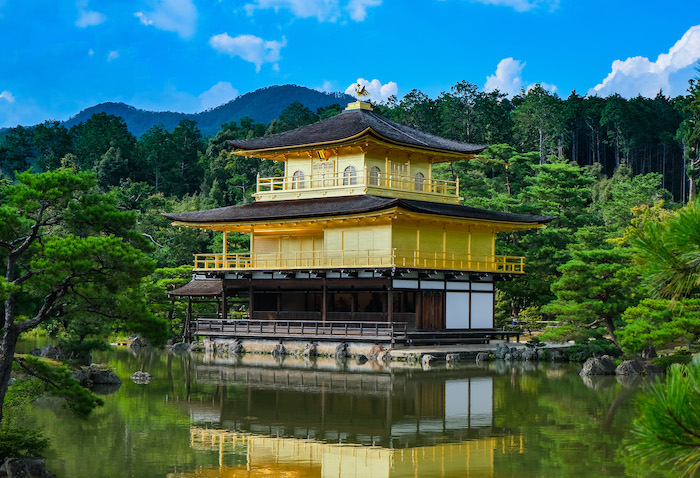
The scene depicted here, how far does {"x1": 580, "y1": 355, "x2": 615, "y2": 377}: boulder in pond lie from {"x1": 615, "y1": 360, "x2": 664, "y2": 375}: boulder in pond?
0.24 meters

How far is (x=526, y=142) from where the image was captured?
76375mm

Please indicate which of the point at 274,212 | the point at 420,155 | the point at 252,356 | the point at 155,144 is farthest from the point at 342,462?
the point at 155,144

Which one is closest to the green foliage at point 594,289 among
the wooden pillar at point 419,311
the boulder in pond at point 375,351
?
the boulder in pond at point 375,351

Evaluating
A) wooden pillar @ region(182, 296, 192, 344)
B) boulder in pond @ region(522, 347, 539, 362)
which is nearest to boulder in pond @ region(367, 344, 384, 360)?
boulder in pond @ region(522, 347, 539, 362)

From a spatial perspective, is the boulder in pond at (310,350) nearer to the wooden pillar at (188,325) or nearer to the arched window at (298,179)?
the wooden pillar at (188,325)

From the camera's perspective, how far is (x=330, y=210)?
1374 inches

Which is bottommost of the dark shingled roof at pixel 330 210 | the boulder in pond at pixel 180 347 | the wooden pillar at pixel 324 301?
the boulder in pond at pixel 180 347

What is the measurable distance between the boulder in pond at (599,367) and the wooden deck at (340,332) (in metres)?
7.55

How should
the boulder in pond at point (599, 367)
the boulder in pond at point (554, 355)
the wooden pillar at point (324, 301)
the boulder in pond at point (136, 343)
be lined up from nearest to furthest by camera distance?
the boulder in pond at point (599, 367), the boulder in pond at point (554, 355), the wooden pillar at point (324, 301), the boulder in pond at point (136, 343)

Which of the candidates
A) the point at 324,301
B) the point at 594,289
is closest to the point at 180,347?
the point at 324,301

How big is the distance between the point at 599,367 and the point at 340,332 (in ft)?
36.0

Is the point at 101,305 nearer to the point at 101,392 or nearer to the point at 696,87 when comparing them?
the point at 101,392

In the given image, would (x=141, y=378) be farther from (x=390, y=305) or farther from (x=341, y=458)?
(x=341, y=458)

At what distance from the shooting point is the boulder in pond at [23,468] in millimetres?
11335
